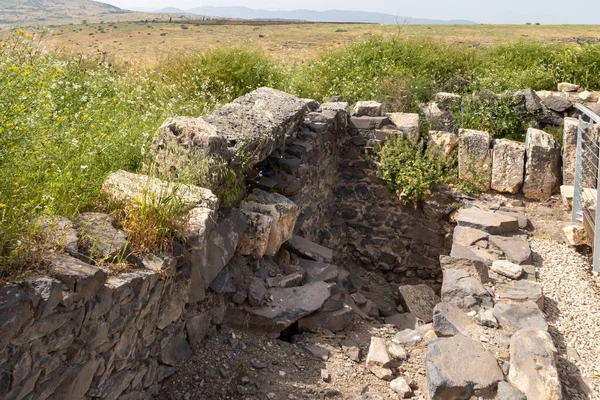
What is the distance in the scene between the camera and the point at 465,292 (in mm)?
4836

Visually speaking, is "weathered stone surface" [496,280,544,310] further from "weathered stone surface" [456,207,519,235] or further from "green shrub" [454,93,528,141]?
"green shrub" [454,93,528,141]

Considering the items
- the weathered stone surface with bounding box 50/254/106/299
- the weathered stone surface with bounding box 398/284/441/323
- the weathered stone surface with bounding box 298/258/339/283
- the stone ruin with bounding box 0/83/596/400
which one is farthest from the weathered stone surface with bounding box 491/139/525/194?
the weathered stone surface with bounding box 50/254/106/299

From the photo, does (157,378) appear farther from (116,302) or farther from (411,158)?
(411,158)

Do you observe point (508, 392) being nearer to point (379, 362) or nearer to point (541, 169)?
point (379, 362)

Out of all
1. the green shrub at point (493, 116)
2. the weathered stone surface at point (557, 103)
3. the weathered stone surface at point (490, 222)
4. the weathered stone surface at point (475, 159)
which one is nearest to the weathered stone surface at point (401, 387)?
the weathered stone surface at point (490, 222)

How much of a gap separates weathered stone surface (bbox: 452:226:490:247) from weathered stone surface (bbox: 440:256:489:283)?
2.12 ft

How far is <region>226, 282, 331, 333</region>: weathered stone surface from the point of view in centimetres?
465

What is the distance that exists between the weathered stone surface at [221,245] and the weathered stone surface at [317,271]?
3.76ft

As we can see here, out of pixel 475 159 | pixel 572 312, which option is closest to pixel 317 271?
pixel 572 312

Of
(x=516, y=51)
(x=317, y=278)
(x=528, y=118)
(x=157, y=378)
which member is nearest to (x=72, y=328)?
(x=157, y=378)

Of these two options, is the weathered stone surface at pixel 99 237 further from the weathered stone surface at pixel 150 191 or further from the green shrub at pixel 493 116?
the green shrub at pixel 493 116

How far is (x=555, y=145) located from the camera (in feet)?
24.5

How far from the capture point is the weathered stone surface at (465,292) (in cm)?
474

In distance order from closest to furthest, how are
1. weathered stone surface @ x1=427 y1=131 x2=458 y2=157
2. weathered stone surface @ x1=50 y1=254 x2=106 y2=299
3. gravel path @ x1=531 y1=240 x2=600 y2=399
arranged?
weathered stone surface @ x1=50 y1=254 x2=106 y2=299 → gravel path @ x1=531 y1=240 x2=600 y2=399 → weathered stone surface @ x1=427 y1=131 x2=458 y2=157
